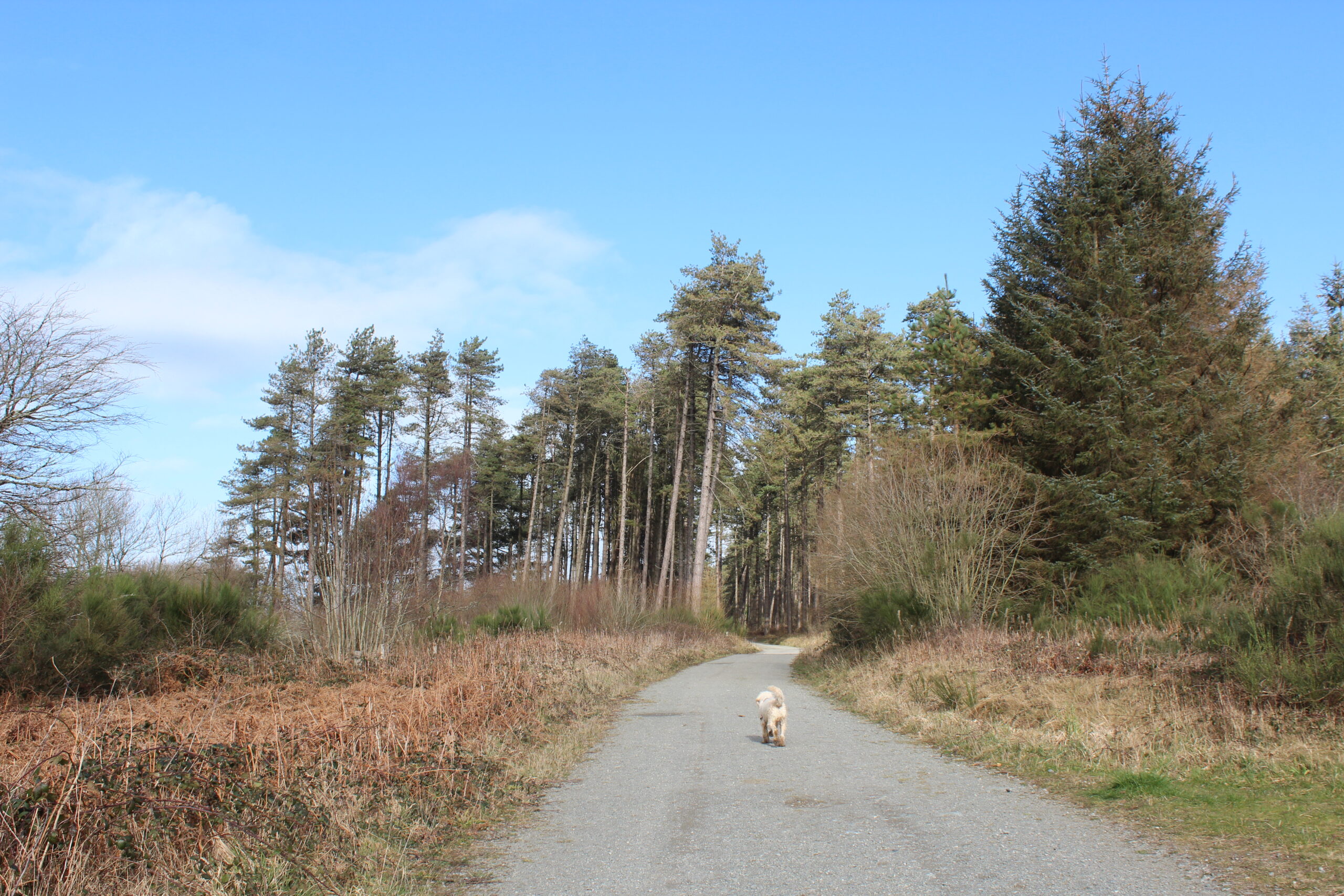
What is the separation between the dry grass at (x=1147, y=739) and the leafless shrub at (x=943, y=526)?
2831mm

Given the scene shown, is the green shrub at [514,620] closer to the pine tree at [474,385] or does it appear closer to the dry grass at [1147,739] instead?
the dry grass at [1147,739]

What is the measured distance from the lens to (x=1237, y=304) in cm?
2030

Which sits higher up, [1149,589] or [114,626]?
[1149,589]

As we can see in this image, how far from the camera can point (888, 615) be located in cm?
1795

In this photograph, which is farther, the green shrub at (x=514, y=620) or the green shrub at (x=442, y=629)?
the green shrub at (x=514, y=620)

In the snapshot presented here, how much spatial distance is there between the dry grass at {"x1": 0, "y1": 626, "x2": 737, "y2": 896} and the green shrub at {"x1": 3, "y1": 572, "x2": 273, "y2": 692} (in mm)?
713

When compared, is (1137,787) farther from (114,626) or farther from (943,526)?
(114,626)

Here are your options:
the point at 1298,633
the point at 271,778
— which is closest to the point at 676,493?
the point at 1298,633

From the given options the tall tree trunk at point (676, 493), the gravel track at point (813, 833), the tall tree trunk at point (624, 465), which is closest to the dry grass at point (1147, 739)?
the gravel track at point (813, 833)

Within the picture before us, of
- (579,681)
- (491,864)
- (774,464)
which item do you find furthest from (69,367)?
(774,464)

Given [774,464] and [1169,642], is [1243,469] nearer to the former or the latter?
[1169,642]

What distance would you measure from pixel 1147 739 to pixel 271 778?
8.18 m

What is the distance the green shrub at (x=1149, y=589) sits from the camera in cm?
1369

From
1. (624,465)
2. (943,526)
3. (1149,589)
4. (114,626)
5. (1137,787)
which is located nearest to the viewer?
(1137,787)
